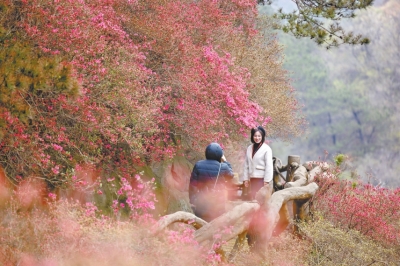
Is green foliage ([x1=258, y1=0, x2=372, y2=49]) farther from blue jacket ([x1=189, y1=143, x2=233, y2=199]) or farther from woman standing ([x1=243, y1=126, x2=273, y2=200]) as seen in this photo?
blue jacket ([x1=189, y1=143, x2=233, y2=199])

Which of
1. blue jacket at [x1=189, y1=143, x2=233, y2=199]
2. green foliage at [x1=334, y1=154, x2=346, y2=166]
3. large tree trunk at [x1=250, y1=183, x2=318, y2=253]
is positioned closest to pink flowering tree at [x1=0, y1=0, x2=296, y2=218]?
blue jacket at [x1=189, y1=143, x2=233, y2=199]

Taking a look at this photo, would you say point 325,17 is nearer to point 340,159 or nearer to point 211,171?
point 340,159

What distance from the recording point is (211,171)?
734cm

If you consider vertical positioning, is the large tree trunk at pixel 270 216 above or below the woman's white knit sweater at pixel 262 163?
below

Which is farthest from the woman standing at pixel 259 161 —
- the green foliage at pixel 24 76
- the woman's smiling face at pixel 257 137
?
the green foliage at pixel 24 76

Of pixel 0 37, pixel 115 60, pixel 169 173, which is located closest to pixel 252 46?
pixel 169 173

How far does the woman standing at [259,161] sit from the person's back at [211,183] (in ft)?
4.87

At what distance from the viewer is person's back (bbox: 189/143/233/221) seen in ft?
24.0

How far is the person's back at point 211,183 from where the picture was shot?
7.33 metres

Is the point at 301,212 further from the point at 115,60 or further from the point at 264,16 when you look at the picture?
the point at 264,16

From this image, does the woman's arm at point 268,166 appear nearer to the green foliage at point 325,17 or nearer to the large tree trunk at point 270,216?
the large tree trunk at point 270,216

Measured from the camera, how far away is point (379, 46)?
5044 cm

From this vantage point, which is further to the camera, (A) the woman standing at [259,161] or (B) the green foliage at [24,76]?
(A) the woman standing at [259,161]

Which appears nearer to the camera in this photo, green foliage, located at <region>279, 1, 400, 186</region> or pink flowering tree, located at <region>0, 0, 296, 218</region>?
pink flowering tree, located at <region>0, 0, 296, 218</region>
